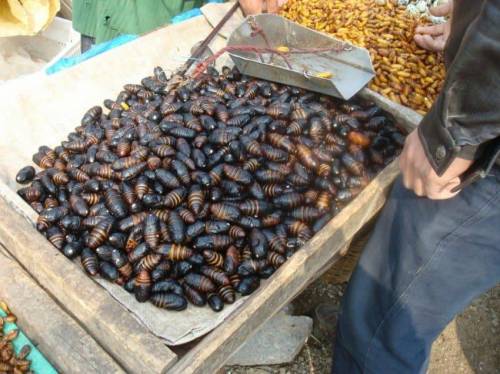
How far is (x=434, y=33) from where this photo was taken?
3.74 metres

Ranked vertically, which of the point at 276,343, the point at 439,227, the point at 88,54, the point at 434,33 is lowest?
the point at 276,343

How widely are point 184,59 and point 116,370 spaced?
9.69 feet

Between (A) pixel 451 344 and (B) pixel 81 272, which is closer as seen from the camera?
(B) pixel 81 272

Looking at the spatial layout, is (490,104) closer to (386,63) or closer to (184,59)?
(386,63)

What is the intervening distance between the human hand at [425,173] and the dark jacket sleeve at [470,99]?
2.9 inches

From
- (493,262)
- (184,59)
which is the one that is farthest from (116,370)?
(184,59)

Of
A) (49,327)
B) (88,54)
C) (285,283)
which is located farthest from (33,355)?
(88,54)

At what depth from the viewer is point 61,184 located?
2898mm

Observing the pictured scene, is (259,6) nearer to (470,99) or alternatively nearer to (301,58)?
(301,58)

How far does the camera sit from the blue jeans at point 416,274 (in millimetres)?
2348

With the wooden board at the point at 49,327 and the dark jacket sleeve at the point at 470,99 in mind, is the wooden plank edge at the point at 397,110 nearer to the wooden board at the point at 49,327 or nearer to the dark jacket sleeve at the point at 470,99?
the dark jacket sleeve at the point at 470,99

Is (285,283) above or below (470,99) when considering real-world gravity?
below

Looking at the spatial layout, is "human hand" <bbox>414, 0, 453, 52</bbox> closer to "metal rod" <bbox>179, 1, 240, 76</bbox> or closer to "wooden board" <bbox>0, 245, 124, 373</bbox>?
"metal rod" <bbox>179, 1, 240, 76</bbox>

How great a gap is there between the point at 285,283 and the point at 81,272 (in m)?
0.99
